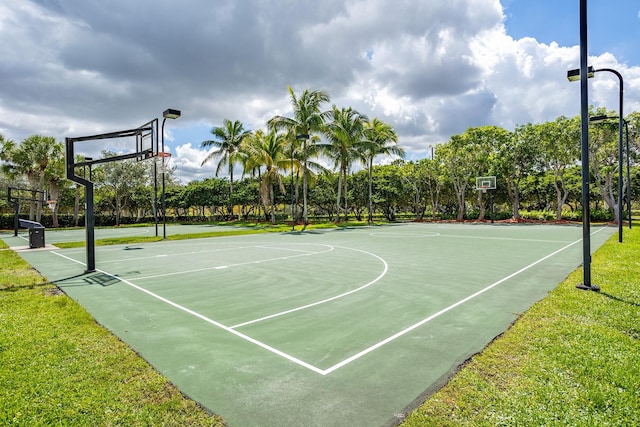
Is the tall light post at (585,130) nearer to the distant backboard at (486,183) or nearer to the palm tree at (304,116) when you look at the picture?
the palm tree at (304,116)

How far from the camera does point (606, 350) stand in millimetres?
4055

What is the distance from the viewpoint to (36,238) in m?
15.8

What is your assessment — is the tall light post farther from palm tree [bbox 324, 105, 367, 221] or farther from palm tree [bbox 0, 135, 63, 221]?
palm tree [bbox 0, 135, 63, 221]

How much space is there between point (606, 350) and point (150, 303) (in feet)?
22.8

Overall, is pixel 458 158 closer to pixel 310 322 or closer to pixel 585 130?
pixel 585 130

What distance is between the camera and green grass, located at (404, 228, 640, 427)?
2.88m

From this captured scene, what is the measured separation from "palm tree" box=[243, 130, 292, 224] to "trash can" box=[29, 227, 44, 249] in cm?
1887

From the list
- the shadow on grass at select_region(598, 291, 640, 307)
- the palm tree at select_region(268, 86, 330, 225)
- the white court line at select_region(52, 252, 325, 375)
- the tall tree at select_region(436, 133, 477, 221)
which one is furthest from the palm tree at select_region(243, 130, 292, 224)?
the shadow on grass at select_region(598, 291, 640, 307)

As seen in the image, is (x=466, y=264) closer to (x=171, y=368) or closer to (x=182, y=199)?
(x=171, y=368)

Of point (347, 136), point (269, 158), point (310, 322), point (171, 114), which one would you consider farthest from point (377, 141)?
point (310, 322)

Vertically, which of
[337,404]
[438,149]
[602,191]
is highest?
A: [438,149]

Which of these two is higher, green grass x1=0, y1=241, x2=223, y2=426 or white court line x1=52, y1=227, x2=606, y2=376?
green grass x1=0, y1=241, x2=223, y2=426

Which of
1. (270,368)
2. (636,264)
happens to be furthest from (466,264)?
(270,368)

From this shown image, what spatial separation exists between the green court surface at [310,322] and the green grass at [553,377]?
0.25 meters
